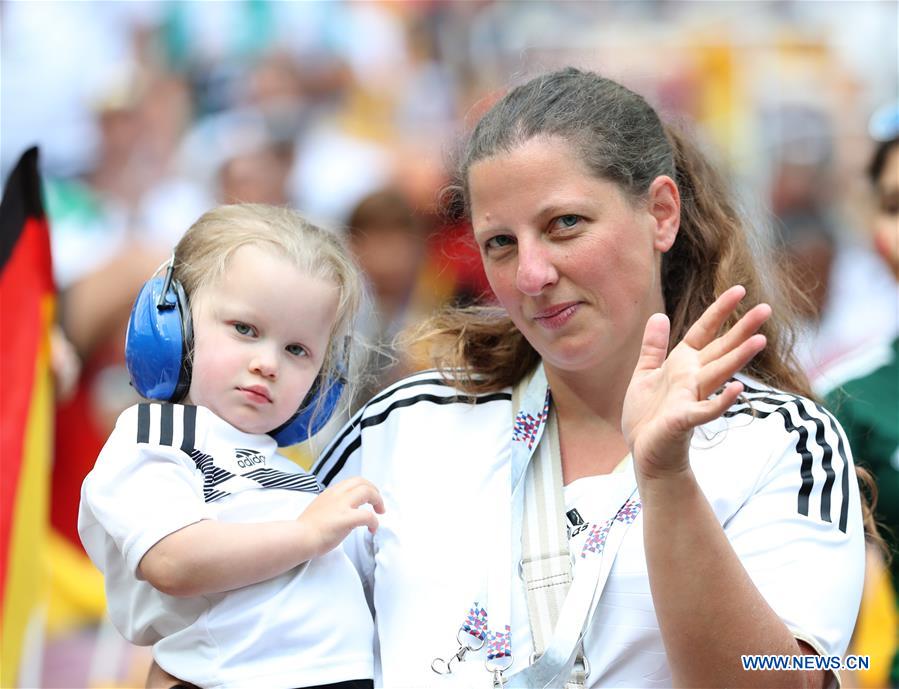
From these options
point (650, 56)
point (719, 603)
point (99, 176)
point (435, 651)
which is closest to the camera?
point (719, 603)

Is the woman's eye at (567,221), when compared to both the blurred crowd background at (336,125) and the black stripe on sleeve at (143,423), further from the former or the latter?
the blurred crowd background at (336,125)

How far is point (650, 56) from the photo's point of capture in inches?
320

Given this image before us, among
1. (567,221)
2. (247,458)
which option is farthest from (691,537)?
(247,458)

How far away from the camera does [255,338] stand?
2.34 metres

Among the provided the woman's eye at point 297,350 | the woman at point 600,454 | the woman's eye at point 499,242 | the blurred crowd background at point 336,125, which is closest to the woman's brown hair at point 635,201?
the woman at point 600,454

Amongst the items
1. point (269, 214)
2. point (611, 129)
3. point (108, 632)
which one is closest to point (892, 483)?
point (611, 129)

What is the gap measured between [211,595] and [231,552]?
0.15 m

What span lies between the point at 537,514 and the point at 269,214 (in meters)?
0.81

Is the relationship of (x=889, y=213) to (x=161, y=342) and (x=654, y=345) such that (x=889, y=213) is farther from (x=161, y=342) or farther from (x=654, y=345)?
(x=161, y=342)

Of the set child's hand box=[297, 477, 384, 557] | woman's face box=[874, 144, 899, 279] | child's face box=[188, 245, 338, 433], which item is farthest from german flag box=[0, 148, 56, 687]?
woman's face box=[874, 144, 899, 279]

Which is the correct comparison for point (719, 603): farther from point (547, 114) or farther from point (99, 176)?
point (99, 176)

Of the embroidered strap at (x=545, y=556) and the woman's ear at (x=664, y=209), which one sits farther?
the woman's ear at (x=664, y=209)

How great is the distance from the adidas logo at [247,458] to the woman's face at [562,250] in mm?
578

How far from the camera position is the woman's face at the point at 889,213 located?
3.76 m
